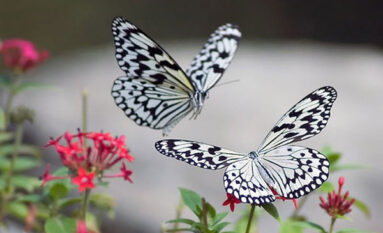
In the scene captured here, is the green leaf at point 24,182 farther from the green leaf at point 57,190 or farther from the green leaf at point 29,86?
the green leaf at point 57,190

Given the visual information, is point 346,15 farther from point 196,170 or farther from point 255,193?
point 255,193

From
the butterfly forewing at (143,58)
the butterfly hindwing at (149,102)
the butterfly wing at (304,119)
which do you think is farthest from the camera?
the butterfly hindwing at (149,102)

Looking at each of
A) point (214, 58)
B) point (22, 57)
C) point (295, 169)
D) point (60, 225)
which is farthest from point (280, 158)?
point (22, 57)

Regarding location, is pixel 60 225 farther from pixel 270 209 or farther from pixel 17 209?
pixel 17 209

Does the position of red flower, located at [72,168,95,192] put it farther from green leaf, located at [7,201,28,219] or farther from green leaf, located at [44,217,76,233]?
green leaf, located at [7,201,28,219]

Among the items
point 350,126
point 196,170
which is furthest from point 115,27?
point 350,126

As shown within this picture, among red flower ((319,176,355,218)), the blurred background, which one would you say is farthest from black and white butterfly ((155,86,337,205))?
the blurred background

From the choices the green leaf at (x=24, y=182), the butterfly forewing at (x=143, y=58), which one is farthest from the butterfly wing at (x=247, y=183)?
the green leaf at (x=24, y=182)
